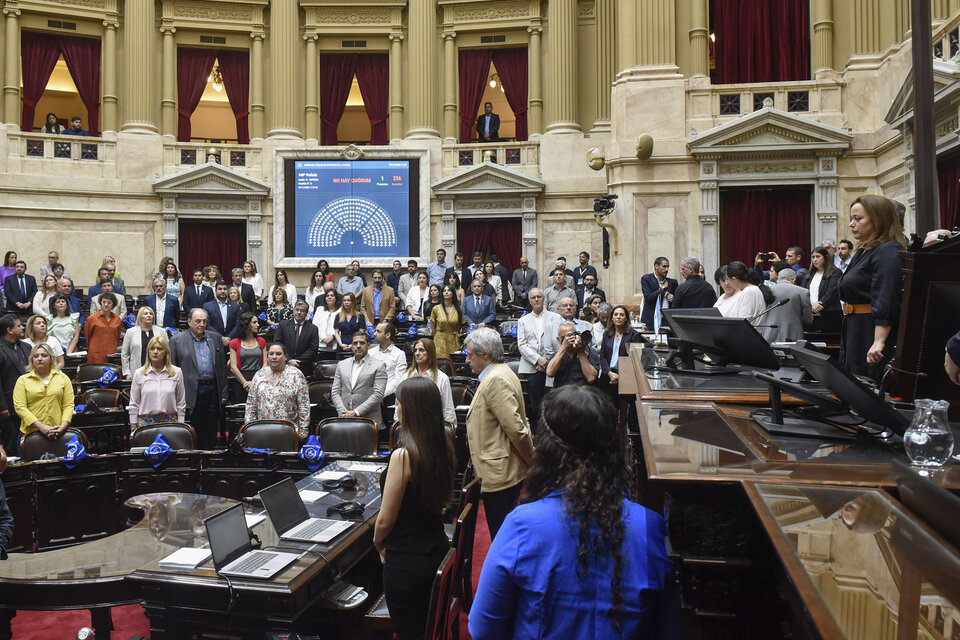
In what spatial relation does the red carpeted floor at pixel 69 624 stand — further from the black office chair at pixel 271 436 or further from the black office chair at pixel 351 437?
the black office chair at pixel 351 437

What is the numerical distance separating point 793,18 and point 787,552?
13.7m

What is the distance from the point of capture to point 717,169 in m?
11.9

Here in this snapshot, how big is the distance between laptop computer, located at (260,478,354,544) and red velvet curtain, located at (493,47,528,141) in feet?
→ 49.9

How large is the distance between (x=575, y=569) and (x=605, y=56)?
16.2 metres

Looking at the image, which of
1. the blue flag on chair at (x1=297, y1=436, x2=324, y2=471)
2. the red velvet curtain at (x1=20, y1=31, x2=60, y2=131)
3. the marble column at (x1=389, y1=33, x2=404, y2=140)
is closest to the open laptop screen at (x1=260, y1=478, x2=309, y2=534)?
the blue flag on chair at (x1=297, y1=436, x2=324, y2=471)

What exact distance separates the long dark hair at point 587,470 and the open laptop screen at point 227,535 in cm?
161

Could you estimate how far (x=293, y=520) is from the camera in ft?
11.2

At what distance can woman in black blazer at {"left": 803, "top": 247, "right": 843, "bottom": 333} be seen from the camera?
671cm

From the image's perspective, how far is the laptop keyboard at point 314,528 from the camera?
331 cm

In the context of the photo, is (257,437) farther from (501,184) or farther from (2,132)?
(2,132)

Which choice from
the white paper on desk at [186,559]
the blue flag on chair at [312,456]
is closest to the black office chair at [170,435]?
the blue flag on chair at [312,456]

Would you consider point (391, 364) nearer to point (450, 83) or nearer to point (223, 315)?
point (223, 315)

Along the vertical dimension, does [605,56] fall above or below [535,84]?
above

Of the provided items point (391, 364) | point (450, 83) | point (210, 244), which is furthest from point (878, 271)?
point (210, 244)
